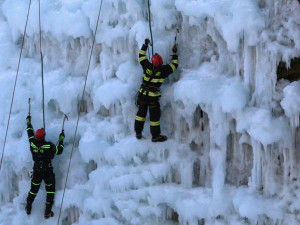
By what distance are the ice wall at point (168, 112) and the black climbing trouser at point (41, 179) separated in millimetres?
274

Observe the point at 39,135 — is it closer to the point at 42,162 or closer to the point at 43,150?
the point at 43,150

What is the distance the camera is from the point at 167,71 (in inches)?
261

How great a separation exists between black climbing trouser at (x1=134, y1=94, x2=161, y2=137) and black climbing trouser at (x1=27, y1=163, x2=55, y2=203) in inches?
67.3

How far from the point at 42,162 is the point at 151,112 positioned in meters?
1.97

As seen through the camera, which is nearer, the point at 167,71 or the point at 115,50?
the point at 167,71

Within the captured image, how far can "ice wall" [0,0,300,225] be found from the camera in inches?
235

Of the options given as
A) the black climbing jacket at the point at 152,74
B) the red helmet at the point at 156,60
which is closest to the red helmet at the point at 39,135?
the black climbing jacket at the point at 152,74

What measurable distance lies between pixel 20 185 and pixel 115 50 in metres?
2.92

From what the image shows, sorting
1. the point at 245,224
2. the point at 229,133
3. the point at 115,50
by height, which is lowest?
the point at 245,224

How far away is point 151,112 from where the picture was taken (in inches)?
267

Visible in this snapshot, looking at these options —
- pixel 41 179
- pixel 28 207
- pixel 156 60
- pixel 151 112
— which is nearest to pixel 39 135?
pixel 41 179

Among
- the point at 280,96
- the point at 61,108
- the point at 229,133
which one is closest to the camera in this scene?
the point at 280,96

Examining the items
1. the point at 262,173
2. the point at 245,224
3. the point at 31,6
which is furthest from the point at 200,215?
the point at 31,6

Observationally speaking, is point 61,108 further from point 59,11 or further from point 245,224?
point 245,224
